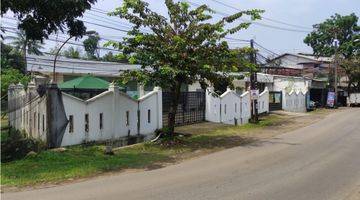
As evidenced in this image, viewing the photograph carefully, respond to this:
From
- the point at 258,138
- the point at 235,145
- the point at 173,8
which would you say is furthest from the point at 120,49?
the point at 258,138

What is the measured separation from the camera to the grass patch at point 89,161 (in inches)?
474

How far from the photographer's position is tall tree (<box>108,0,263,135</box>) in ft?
59.9

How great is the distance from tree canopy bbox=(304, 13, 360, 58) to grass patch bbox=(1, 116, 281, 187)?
61.4 metres

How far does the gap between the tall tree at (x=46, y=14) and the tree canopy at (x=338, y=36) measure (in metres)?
66.6

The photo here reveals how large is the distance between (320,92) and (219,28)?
46847 mm

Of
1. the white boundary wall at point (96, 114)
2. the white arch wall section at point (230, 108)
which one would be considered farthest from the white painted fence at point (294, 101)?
the white boundary wall at point (96, 114)

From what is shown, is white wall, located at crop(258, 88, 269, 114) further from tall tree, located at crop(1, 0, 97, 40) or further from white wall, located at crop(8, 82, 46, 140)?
tall tree, located at crop(1, 0, 97, 40)

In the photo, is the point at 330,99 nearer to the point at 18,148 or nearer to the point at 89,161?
the point at 89,161

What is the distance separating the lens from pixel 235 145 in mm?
19422

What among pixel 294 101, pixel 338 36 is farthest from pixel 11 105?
pixel 338 36

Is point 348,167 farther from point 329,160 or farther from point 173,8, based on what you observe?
point 173,8

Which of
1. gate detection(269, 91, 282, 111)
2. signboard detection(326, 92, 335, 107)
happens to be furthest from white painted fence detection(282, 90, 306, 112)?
signboard detection(326, 92, 335, 107)

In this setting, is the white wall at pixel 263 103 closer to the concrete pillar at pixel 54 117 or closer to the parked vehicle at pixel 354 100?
the concrete pillar at pixel 54 117

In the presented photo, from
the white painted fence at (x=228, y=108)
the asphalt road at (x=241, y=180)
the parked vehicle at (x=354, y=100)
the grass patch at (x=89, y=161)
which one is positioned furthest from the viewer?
the parked vehicle at (x=354, y=100)
